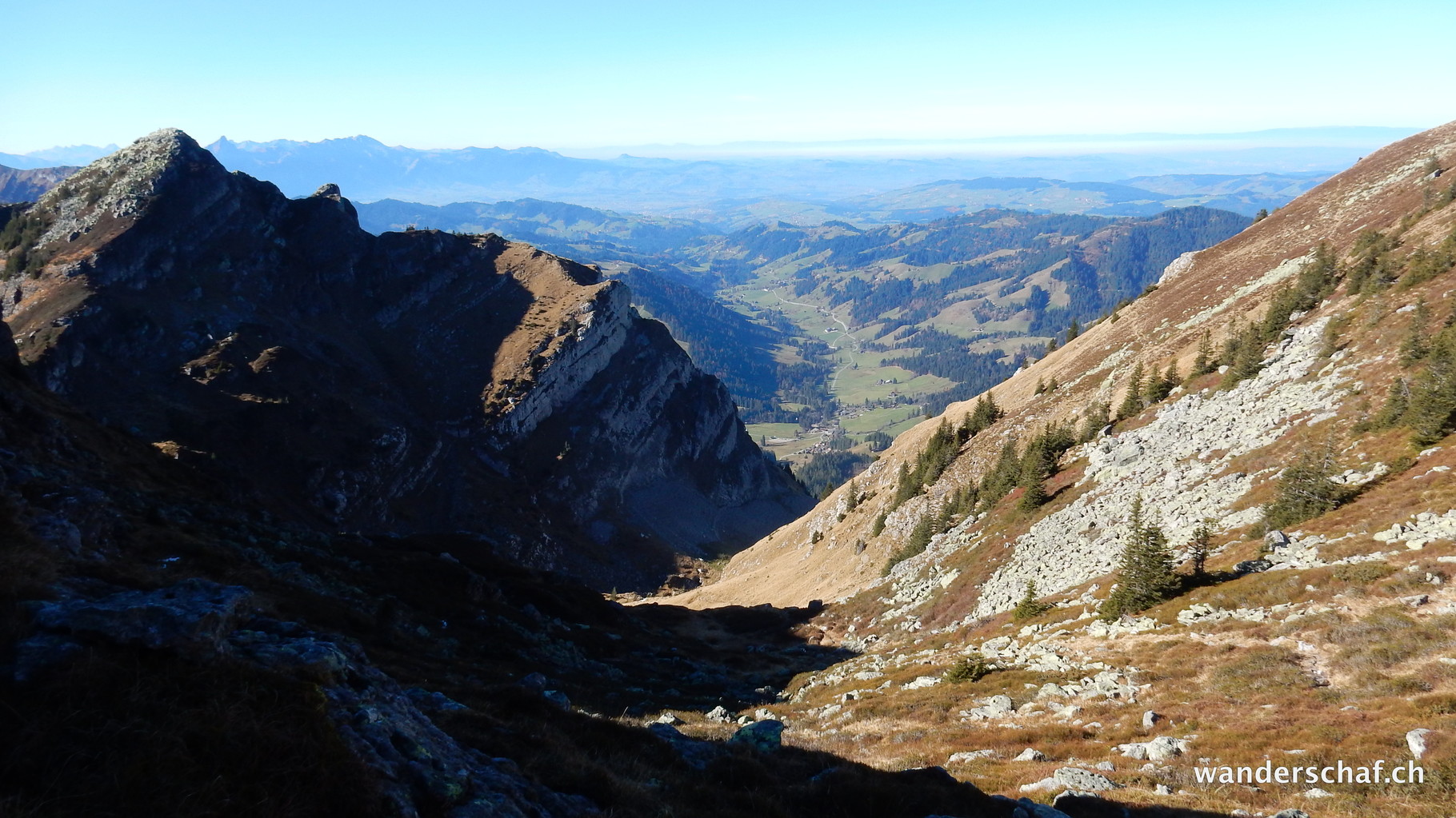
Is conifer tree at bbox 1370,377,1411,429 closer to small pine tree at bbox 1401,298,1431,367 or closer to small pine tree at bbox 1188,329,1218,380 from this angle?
small pine tree at bbox 1401,298,1431,367

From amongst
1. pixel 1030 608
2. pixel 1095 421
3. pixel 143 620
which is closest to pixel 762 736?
pixel 143 620

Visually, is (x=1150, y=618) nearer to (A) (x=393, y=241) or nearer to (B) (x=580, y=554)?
(B) (x=580, y=554)

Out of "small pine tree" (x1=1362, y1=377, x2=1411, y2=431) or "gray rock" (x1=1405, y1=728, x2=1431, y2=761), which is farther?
"small pine tree" (x1=1362, y1=377, x2=1411, y2=431)

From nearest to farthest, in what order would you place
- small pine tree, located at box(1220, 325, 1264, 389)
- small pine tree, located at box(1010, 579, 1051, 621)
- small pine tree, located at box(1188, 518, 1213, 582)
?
small pine tree, located at box(1188, 518, 1213, 582) < small pine tree, located at box(1010, 579, 1051, 621) < small pine tree, located at box(1220, 325, 1264, 389)

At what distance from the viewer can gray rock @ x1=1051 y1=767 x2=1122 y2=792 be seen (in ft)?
39.4

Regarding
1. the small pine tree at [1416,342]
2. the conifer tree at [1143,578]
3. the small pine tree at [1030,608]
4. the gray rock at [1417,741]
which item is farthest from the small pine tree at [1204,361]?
the gray rock at [1417,741]

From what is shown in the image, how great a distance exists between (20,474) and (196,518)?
28.7 ft

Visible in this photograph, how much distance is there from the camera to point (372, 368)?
99.3m

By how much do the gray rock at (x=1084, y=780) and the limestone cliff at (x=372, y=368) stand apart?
71002 mm

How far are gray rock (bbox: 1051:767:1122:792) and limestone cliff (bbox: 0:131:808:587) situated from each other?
7100cm

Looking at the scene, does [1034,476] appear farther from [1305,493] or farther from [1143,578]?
[1143,578]

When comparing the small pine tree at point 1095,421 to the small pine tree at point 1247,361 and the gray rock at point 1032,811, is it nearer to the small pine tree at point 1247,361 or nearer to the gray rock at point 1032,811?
the small pine tree at point 1247,361

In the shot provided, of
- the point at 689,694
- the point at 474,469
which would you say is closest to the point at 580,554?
the point at 474,469

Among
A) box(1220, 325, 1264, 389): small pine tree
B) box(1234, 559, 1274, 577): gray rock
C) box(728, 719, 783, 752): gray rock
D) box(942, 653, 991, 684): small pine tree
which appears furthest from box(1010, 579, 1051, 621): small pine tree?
box(1220, 325, 1264, 389): small pine tree
